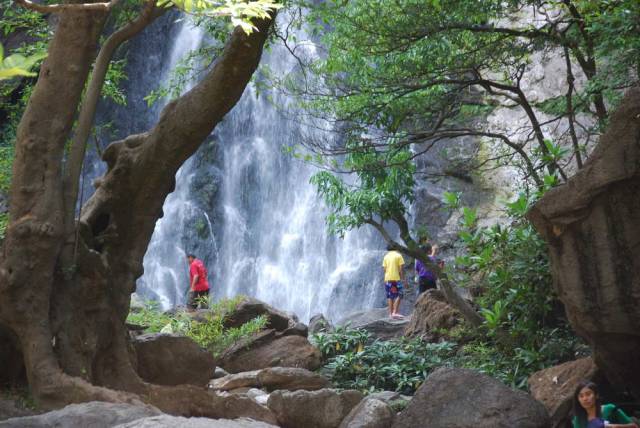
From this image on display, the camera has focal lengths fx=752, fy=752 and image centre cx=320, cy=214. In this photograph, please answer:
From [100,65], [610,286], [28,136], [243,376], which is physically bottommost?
[243,376]

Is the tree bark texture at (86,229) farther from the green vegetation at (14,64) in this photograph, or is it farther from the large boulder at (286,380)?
the green vegetation at (14,64)

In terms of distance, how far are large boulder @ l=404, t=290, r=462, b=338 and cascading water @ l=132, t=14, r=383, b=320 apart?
24.4 feet

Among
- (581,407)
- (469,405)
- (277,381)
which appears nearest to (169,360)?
(277,381)

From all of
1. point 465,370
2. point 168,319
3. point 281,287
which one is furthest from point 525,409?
point 281,287

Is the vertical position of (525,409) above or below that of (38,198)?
below

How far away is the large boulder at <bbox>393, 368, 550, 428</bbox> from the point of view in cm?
643

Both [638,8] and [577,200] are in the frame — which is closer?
[577,200]

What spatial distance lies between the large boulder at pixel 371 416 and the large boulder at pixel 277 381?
2.63 meters

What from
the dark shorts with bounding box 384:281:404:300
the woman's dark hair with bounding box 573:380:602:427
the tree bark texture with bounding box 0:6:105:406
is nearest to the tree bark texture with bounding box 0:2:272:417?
the tree bark texture with bounding box 0:6:105:406

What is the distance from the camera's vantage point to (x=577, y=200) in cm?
654

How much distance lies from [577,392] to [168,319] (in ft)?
26.4

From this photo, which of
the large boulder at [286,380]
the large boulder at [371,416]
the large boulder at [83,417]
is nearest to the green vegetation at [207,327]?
the large boulder at [286,380]

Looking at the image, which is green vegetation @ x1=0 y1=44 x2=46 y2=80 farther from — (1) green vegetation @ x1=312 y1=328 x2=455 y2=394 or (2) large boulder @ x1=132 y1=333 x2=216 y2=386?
(1) green vegetation @ x1=312 y1=328 x2=455 y2=394

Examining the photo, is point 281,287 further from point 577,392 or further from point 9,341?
point 577,392
